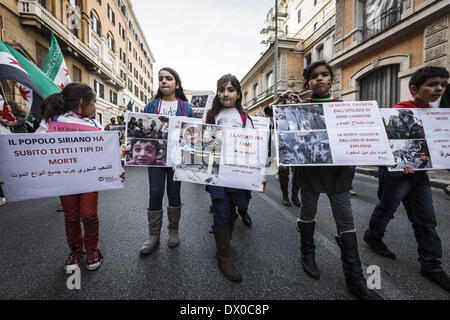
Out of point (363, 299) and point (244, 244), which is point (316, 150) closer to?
point (363, 299)

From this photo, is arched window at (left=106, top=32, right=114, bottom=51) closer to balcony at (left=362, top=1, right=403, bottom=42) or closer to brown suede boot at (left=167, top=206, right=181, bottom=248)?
balcony at (left=362, top=1, right=403, bottom=42)

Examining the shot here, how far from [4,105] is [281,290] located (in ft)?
17.0

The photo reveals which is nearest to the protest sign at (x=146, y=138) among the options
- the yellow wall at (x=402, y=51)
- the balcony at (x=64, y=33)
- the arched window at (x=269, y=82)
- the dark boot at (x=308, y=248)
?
the dark boot at (x=308, y=248)

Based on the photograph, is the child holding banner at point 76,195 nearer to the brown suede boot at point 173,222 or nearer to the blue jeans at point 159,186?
the blue jeans at point 159,186

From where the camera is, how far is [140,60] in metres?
34.2

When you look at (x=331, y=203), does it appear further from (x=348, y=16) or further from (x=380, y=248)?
(x=348, y=16)

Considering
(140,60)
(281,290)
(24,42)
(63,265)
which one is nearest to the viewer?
(281,290)

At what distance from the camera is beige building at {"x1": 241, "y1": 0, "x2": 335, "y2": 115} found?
1486 centimetres

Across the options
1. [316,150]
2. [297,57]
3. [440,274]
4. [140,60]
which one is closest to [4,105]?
[316,150]

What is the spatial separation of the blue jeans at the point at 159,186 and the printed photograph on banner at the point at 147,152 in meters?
0.26

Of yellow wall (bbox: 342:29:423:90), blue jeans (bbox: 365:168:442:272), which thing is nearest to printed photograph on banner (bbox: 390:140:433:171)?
blue jeans (bbox: 365:168:442:272)

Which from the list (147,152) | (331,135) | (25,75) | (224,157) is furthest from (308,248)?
(25,75)

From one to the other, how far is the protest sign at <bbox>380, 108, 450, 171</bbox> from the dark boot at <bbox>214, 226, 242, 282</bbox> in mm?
1606
